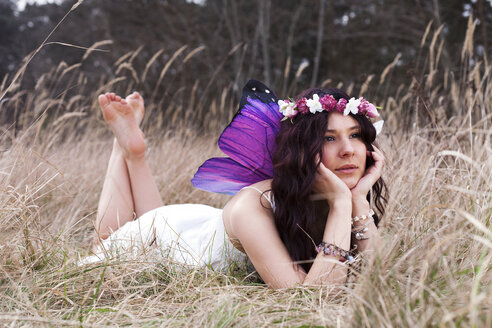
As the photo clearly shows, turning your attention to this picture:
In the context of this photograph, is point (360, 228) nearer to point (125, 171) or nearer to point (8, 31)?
point (125, 171)

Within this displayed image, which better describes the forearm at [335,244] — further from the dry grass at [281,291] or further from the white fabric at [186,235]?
the white fabric at [186,235]

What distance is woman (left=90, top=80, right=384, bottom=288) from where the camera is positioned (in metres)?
1.77

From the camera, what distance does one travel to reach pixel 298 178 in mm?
1854

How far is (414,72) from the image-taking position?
9.09 feet

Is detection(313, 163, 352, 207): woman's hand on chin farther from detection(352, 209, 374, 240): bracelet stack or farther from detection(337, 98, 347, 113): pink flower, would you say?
detection(337, 98, 347, 113): pink flower

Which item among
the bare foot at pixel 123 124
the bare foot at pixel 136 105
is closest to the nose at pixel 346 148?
the bare foot at pixel 123 124

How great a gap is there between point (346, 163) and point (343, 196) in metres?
0.14

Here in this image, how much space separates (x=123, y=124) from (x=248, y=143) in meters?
1.01

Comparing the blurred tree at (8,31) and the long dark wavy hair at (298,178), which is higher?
the blurred tree at (8,31)

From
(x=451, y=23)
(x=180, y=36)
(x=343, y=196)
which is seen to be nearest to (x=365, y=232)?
(x=343, y=196)

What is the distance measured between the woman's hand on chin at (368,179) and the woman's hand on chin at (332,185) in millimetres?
105

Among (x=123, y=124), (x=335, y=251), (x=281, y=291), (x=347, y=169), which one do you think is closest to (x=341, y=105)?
(x=347, y=169)

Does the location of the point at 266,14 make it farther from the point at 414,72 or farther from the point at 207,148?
the point at 414,72

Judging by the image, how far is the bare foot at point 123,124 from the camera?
278cm
